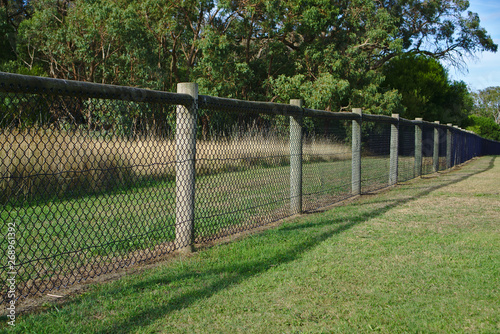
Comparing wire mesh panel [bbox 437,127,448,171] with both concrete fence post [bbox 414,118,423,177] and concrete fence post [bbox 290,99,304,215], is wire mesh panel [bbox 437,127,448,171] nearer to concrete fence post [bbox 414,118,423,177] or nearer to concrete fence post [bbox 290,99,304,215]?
concrete fence post [bbox 414,118,423,177]

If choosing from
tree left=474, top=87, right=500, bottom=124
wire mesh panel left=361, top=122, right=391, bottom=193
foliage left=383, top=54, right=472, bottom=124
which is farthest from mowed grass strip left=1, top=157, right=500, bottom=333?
tree left=474, top=87, right=500, bottom=124

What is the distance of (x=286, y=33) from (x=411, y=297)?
67.0 feet

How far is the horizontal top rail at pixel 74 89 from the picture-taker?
3.00 m

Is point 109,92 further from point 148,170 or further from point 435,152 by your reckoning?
point 435,152

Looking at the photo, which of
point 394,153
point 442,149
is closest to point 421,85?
point 442,149

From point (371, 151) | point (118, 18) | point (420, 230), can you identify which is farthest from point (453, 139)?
point (118, 18)

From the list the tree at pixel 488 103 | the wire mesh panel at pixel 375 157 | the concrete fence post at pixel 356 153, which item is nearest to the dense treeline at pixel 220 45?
the wire mesh panel at pixel 375 157

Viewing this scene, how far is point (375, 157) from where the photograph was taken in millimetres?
10117

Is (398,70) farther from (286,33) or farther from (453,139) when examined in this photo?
(453,139)

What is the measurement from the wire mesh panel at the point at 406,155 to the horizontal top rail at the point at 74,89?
28.1 feet

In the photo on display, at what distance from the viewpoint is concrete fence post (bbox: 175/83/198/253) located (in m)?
4.54

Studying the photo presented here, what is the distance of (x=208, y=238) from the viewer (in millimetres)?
5137

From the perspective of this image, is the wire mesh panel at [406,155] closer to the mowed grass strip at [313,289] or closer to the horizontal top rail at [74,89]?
the mowed grass strip at [313,289]

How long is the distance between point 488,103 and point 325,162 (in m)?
84.9
